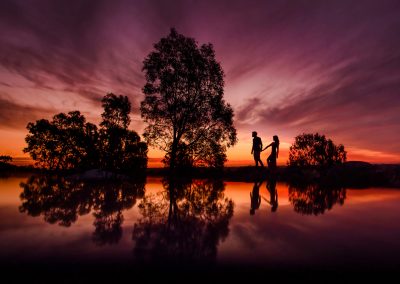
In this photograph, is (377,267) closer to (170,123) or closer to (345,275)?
(345,275)

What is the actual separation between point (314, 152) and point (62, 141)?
142 ft

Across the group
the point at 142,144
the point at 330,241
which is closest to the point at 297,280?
the point at 330,241

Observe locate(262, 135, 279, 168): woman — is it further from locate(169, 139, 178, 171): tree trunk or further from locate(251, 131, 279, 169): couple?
locate(169, 139, 178, 171): tree trunk

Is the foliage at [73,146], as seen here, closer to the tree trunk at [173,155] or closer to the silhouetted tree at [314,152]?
the tree trunk at [173,155]

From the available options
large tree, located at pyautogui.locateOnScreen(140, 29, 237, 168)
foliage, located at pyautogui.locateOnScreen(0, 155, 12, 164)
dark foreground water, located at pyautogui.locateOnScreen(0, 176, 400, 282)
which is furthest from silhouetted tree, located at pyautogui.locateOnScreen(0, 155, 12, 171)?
dark foreground water, located at pyautogui.locateOnScreen(0, 176, 400, 282)

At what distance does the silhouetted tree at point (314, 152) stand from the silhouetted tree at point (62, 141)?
3381 centimetres

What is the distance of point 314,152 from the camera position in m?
44.9

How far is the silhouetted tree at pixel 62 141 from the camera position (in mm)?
43219

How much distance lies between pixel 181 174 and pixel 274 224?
79.2ft

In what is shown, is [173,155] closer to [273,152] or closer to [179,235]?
[273,152]

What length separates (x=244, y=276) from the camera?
104 inches

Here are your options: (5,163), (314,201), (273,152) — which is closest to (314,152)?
(273,152)

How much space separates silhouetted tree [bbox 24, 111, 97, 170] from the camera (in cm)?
4322

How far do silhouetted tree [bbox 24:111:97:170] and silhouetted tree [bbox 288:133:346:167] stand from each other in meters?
33.8
